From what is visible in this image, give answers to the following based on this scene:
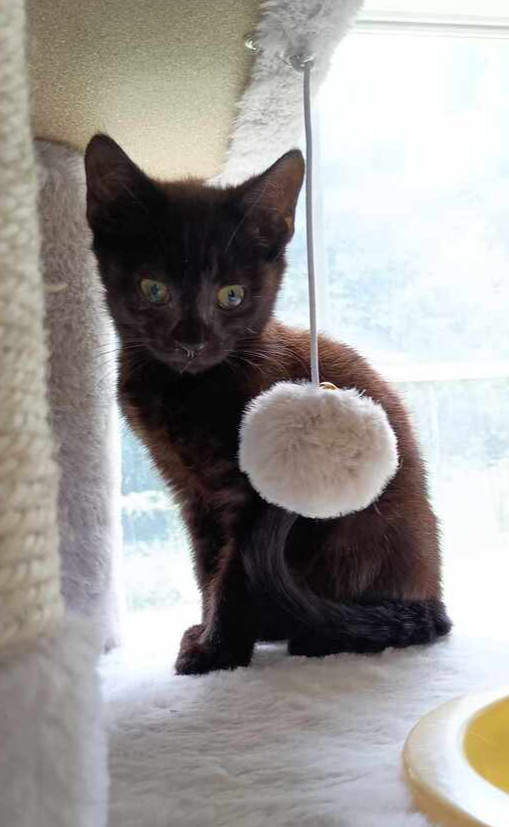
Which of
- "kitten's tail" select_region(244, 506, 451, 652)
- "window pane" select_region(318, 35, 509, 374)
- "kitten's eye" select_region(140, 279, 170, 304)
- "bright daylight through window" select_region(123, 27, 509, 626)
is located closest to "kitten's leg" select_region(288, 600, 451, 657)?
"kitten's tail" select_region(244, 506, 451, 652)

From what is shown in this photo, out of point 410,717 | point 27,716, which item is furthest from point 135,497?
point 27,716

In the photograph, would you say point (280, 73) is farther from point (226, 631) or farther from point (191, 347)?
point (226, 631)

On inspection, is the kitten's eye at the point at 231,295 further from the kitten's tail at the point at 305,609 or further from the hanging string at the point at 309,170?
the kitten's tail at the point at 305,609

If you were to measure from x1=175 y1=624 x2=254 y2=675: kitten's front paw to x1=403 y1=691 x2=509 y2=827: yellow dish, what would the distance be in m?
0.30

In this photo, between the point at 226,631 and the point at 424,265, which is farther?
the point at 424,265

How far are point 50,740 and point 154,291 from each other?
0.62 meters

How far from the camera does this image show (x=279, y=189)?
3.24ft

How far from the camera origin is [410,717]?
2.29 ft

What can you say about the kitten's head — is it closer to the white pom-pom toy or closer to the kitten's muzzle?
the kitten's muzzle

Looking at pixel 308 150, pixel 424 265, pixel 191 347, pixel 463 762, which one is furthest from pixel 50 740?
pixel 424 265

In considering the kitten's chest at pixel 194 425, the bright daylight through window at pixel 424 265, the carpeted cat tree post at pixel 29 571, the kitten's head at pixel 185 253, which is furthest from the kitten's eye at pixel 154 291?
the bright daylight through window at pixel 424 265

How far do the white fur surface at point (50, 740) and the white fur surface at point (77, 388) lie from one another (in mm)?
582

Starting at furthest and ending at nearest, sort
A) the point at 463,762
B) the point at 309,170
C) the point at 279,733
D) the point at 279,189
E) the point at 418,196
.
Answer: the point at 418,196 < the point at 279,189 < the point at 309,170 < the point at 279,733 < the point at 463,762

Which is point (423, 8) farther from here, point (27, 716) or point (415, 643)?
point (27, 716)
